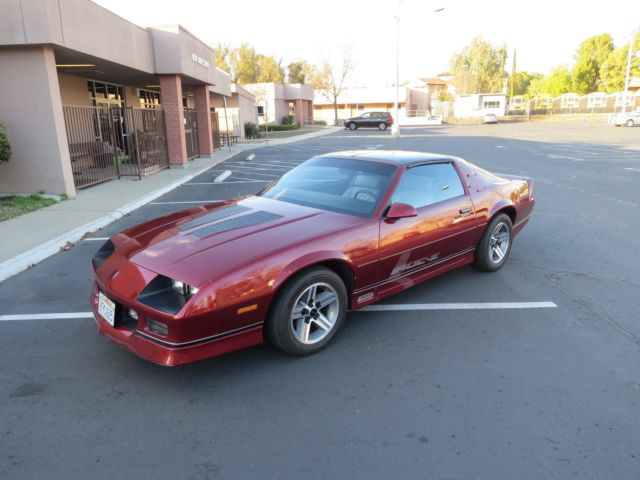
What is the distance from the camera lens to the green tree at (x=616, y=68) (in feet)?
219

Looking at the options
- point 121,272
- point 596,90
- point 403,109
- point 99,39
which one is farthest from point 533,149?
point 596,90

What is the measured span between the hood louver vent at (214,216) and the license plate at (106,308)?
0.80 meters

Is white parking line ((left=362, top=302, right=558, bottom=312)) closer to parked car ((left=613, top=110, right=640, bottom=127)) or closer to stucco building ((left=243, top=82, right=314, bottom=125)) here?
stucco building ((left=243, top=82, right=314, bottom=125))

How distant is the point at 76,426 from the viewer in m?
2.86

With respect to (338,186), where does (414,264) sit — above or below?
below

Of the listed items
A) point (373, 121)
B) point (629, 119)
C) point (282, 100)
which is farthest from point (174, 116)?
point (629, 119)

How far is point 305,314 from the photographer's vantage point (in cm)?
357

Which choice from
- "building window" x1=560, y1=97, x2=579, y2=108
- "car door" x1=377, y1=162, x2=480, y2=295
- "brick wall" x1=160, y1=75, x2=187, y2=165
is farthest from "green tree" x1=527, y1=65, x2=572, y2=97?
"car door" x1=377, y1=162, x2=480, y2=295

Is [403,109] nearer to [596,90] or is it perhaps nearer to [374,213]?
[596,90]

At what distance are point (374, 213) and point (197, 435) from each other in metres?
2.22

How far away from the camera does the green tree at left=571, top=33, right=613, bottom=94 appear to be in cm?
7188

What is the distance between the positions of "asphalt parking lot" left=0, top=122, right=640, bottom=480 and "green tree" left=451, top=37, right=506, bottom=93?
7685cm

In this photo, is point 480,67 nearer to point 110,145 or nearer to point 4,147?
point 110,145

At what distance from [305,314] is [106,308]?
1447 millimetres
